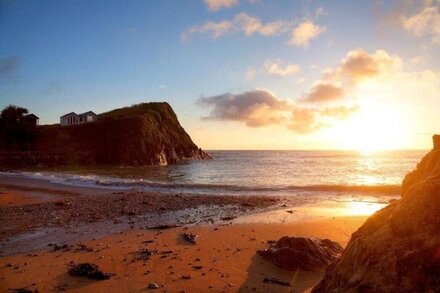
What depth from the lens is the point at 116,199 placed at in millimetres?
21406

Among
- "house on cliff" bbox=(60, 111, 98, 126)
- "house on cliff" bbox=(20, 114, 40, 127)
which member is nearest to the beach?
"house on cliff" bbox=(20, 114, 40, 127)

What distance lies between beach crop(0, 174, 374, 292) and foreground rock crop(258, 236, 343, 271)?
228 millimetres

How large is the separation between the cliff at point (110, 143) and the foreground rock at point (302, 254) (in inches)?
2863

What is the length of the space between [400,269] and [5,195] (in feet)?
87.3

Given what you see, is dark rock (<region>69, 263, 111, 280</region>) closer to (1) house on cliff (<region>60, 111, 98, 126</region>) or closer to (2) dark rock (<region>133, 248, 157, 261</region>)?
(2) dark rock (<region>133, 248, 157, 261</region>)

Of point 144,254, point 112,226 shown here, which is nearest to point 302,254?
point 144,254

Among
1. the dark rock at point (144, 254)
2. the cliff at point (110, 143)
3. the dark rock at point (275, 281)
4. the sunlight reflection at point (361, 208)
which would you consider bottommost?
the sunlight reflection at point (361, 208)

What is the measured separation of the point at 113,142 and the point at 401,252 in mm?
84945

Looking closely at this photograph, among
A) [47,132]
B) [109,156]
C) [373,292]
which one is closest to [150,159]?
[109,156]

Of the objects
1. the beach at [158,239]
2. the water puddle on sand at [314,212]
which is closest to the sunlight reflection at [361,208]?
the water puddle on sand at [314,212]

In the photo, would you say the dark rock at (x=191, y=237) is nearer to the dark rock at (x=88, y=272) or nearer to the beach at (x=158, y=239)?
the beach at (x=158, y=239)

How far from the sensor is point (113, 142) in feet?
275

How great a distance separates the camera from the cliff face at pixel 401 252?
3771 mm

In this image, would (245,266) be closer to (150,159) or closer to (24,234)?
(24,234)
